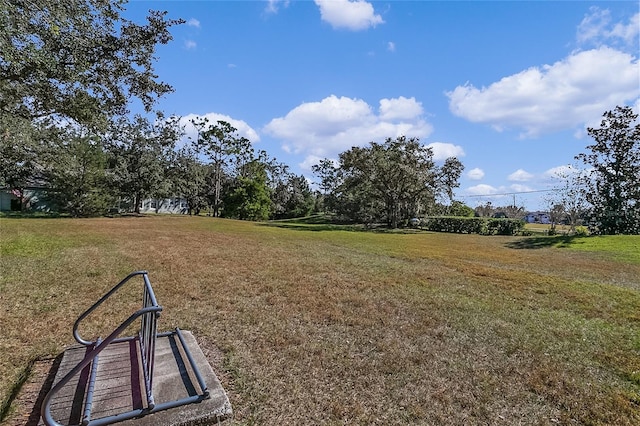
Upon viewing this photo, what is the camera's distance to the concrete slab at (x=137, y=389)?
254 centimetres

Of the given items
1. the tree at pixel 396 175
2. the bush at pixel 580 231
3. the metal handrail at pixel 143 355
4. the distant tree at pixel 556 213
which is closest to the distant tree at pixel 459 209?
the tree at pixel 396 175

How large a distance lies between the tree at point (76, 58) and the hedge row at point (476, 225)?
68.2 ft

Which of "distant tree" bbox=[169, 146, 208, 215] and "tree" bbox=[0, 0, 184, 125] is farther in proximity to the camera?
"distant tree" bbox=[169, 146, 208, 215]

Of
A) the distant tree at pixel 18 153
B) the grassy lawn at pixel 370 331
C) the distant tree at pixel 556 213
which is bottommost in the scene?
the grassy lawn at pixel 370 331

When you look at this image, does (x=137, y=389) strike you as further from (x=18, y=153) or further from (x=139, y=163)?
(x=139, y=163)

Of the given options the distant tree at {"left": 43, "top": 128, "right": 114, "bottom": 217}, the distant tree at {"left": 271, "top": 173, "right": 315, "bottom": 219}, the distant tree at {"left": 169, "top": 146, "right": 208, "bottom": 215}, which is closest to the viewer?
the distant tree at {"left": 43, "top": 128, "right": 114, "bottom": 217}

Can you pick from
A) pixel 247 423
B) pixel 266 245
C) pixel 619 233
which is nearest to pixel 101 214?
pixel 266 245

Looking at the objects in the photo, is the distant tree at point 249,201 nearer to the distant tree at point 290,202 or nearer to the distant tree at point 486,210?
the distant tree at point 290,202

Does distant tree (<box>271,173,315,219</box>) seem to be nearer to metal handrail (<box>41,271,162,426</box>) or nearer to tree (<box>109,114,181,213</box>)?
tree (<box>109,114,181,213</box>)

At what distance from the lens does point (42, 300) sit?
16.8ft

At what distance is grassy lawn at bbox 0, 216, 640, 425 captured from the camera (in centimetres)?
292

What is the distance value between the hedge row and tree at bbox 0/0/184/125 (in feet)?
68.2

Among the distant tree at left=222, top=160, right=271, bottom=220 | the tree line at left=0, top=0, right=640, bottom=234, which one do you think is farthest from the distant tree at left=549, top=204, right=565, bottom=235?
the distant tree at left=222, top=160, right=271, bottom=220

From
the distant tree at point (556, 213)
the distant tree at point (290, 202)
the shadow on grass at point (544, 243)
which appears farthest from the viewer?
the distant tree at point (290, 202)
